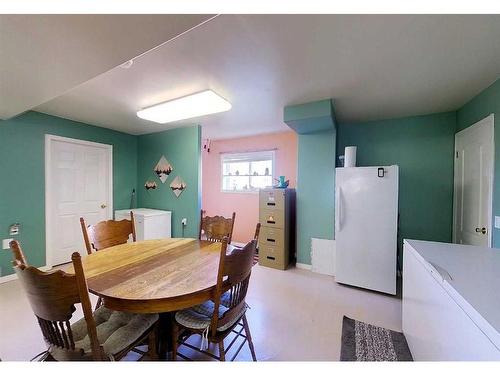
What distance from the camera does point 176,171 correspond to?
12.5ft

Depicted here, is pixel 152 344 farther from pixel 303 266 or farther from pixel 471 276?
pixel 303 266

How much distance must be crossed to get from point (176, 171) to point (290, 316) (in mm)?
2871

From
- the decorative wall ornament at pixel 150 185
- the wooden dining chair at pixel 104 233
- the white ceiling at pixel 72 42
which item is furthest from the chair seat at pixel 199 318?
the decorative wall ornament at pixel 150 185

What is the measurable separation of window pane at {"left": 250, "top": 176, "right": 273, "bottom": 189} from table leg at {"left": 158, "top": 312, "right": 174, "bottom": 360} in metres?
3.21

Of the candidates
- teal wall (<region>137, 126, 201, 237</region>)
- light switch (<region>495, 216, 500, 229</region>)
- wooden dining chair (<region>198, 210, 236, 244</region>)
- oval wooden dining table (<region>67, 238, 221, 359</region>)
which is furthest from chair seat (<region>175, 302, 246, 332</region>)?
light switch (<region>495, 216, 500, 229</region>)

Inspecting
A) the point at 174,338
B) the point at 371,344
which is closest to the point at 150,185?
the point at 174,338

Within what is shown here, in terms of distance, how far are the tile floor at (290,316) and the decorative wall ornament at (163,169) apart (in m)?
2.26

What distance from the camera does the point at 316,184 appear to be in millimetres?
3100

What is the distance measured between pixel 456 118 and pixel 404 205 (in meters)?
1.28

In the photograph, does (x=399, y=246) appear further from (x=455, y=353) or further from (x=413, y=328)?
(x=455, y=353)

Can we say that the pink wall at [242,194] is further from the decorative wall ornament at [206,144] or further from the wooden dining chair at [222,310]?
the wooden dining chair at [222,310]

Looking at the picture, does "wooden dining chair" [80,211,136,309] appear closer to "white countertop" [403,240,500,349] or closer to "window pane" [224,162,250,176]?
"white countertop" [403,240,500,349]

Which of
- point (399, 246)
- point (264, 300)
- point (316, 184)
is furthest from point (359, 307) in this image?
point (316, 184)

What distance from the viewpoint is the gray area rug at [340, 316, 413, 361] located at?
1.56 m
